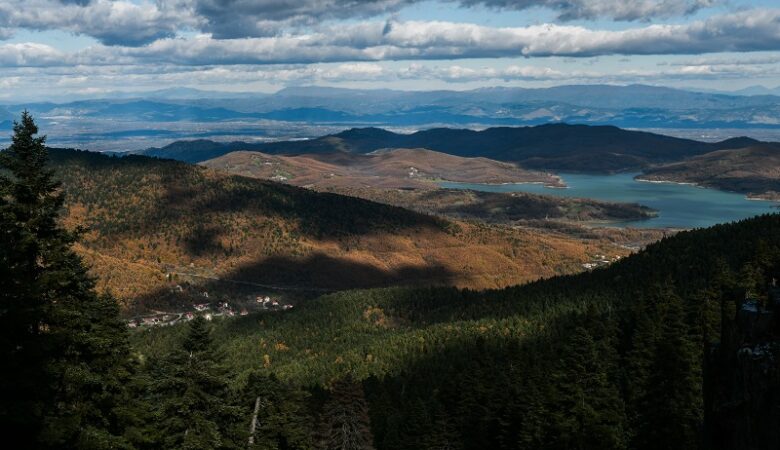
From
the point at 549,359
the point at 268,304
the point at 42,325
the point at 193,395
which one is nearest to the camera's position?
the point at 42,325

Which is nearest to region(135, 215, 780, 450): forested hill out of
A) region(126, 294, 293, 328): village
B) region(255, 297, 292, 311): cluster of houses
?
region(126, 294, 293, 328): village

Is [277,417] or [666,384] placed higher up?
[277,417]

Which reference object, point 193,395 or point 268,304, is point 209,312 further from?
point 193,395

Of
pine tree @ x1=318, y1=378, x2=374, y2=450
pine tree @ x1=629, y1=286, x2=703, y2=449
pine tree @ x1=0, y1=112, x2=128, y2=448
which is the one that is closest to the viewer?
pine tree @ x1=0, y1=112, x2=128, y2=448

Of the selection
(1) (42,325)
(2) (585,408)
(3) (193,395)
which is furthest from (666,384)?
(1) (42,325)

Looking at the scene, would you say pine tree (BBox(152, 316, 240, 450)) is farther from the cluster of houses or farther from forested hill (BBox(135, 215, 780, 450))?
the cluster of houses

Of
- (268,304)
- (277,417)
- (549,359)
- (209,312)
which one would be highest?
(277,417)
